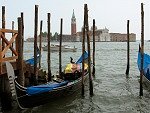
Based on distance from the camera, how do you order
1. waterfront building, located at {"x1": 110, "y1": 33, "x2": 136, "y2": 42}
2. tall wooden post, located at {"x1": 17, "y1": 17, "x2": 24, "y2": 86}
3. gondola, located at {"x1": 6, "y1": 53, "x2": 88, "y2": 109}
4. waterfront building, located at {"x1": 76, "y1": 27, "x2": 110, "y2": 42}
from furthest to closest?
waterfront building, located at {"x1": 110, "y1": 33, "x2": 136, "y2": 42}
waterfront building, located at {"x1": 76, "y1": 27, "x2": 110, "y2": 42}
tall wooden post, located at {"x1": 17, "y1": 17, "x2": 24, "y2": 86}
gondola, located at {"x1": 6, "y1": 53, "x2": 88, "y2": 109}

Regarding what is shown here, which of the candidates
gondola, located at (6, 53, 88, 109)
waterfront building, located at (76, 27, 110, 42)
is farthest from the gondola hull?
waterfront building, located at (76, 27, 110, 42)

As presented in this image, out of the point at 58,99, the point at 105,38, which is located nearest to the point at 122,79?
the point at 58,99

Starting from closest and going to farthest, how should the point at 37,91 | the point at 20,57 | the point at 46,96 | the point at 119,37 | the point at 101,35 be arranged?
the point at 20,57 → the point at 37,91 → the point at 46,96 → the point at 101,35 → the point at 119,37

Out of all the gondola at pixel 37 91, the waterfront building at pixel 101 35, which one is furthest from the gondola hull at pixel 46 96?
the waterfront building at pixel 101 35

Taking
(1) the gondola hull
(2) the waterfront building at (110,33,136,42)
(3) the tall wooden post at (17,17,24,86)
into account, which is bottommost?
(1) the gondola hull

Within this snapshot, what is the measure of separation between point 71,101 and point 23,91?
11.1ft

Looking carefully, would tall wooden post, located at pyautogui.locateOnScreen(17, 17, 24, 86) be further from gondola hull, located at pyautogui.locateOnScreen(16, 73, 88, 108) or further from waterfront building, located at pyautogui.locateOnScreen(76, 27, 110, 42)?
waterfront building, located at pyautogui.locateOnScreen(76, 27, 110, 42)

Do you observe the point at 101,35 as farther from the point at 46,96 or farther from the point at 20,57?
the point at 20,57

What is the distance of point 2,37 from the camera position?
34.4ft

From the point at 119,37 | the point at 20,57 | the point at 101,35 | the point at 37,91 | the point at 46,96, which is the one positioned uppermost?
the point at 101,35

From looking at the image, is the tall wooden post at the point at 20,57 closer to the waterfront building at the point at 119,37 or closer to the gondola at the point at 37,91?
the gondola at the point at 37,91

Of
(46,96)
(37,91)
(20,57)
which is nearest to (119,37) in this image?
(46,96)

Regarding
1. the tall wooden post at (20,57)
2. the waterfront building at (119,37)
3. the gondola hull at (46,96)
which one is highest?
the waterfront building at (119,37)

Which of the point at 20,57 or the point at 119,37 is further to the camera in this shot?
the point at 119,37
